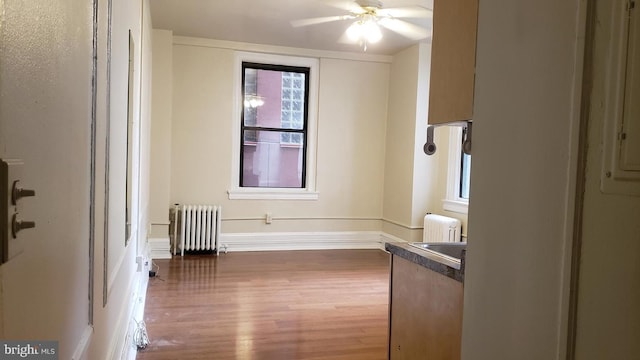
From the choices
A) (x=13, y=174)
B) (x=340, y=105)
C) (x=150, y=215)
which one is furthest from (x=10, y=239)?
(x=340, y=105)

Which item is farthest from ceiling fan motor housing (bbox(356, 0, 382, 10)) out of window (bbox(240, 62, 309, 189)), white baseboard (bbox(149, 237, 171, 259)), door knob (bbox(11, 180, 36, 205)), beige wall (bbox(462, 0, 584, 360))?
door knob (bbox(11, 180, 36, 205))

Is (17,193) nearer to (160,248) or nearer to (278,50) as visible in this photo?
(160,248)

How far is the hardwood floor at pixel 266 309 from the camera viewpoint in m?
3.02

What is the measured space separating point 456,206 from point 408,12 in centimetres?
236

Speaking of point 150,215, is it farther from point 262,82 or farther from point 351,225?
point 351,225

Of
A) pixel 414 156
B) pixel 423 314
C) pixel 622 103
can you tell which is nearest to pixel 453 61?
pixel 622 103

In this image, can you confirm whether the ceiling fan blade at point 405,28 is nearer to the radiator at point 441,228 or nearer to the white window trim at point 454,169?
the white window trim at point 454,169

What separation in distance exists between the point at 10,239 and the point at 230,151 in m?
5.52

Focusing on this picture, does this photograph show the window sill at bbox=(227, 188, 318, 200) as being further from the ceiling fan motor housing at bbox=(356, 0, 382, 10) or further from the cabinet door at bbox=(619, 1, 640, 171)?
the cabinet door at bbox=(619, 1, 640, 171)

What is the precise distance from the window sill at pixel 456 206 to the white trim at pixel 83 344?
4615 mm

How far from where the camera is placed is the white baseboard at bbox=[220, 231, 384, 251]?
6.21 m

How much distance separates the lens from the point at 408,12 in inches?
178

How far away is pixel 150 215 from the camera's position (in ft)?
18.3

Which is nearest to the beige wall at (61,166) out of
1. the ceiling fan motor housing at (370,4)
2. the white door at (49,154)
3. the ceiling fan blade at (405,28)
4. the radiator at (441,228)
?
the white door at (49,154)
